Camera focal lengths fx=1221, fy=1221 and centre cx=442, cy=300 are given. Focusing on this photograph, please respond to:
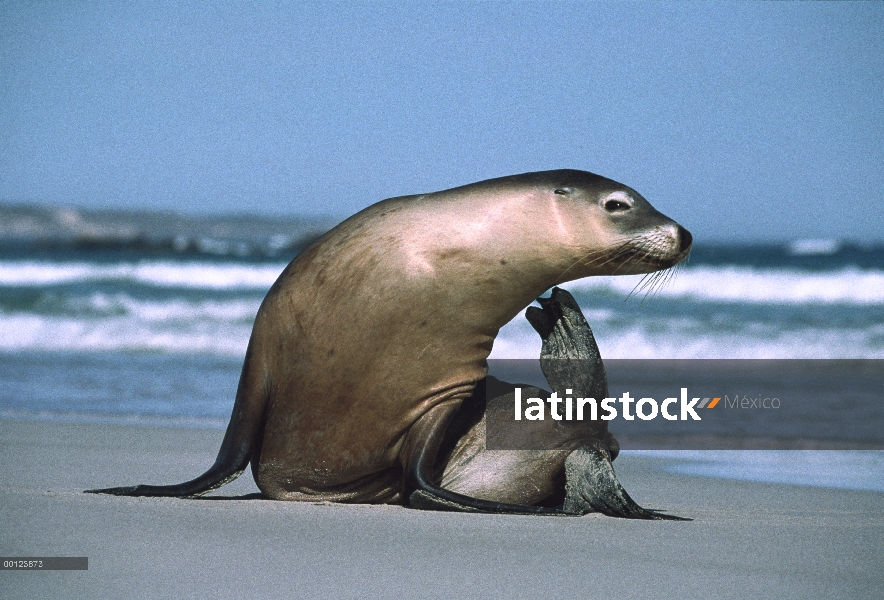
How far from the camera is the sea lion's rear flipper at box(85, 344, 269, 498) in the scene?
190 inches

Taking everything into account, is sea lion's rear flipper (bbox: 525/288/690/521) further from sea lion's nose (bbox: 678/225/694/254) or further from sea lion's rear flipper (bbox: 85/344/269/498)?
sea lion's rear flipper (bbox: 85/344/269/498)

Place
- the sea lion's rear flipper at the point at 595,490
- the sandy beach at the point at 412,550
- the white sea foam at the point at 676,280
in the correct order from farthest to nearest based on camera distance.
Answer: the white sea foam at the point at 676,280
the sea lion's rear flipper at the point at 595,490
the sandy beach at the point at 412,550

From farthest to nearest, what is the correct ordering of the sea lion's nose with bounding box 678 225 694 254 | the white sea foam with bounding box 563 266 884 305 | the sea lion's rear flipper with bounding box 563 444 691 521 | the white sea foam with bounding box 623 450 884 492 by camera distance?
the white sea foam with bounding box 563 266 884 305
the white sea foam with bounding box 623 450 884 492
the sea lion's nose with bounding box 678 225 694 254
the sea lion's rear flipper with bounding box 563 444 691 521

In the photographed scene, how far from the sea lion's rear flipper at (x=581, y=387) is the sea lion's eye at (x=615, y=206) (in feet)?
1.48

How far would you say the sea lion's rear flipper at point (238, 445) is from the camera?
4.83 meters

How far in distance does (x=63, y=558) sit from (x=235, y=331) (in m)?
13.6

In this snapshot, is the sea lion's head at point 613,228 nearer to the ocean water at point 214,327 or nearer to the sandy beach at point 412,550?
the ocean water at point 214,327

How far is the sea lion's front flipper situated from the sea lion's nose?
1.16 meters

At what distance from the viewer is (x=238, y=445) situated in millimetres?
5016

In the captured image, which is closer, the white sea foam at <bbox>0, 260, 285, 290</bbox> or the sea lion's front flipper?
the sea lion's front flipper

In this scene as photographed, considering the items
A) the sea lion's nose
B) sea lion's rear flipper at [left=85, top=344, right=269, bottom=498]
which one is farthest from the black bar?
the sea lion's nose

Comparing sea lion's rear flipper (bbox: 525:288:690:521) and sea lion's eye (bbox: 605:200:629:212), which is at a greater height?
sea lion's eye (bbox: 605:200:629:212)

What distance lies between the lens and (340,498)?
5195 millimetres

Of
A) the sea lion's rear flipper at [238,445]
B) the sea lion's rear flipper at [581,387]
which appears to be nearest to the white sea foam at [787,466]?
the sea lion's rear flipper at [581,387]
